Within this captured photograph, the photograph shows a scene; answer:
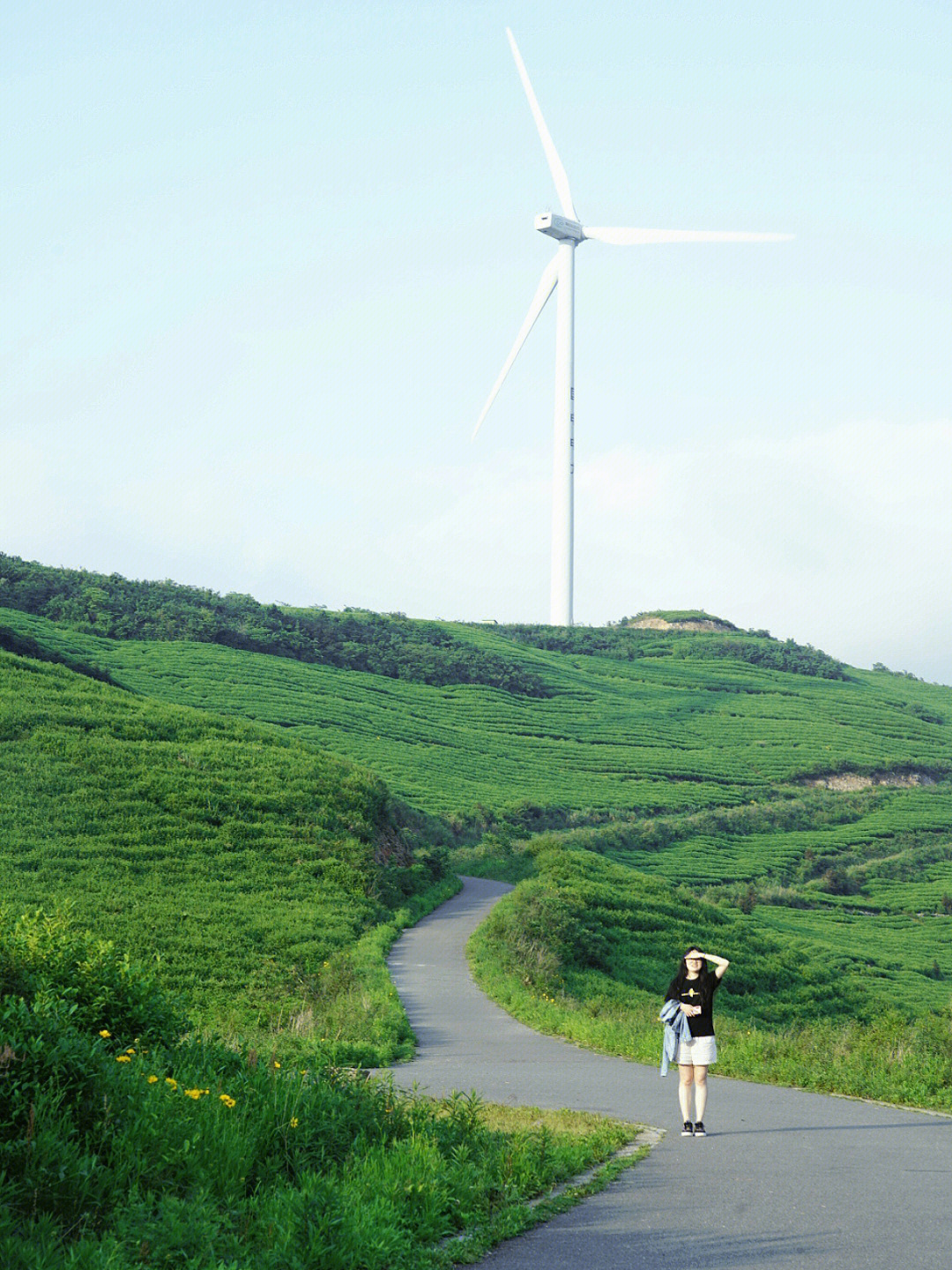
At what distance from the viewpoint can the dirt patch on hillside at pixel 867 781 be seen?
287ft

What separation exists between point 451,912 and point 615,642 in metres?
96.9

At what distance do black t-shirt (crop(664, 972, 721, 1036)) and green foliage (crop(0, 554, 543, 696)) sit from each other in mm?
77359

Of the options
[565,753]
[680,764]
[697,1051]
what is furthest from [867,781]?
[697,1051]

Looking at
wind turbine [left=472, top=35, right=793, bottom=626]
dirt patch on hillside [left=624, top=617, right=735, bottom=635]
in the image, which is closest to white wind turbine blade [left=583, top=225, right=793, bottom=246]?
wind turbine [left=472, top=35, right=793, bottom=626]

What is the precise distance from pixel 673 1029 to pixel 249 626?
277 ft

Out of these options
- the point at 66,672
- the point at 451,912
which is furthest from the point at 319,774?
the point at 66,672

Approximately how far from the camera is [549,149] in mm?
74812

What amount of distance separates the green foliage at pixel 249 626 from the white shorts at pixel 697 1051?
77849 mm

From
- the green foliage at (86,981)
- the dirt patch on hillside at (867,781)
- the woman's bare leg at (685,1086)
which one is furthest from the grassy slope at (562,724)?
the green foliage at (86,981)

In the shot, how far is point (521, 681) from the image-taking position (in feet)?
335

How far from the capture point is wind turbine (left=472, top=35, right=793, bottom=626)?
240 feet

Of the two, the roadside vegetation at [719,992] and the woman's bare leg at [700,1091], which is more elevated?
the woman's bare leg at [700,1091]

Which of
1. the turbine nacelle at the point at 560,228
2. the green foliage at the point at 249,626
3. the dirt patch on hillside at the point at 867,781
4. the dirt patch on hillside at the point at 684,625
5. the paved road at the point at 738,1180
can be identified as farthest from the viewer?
the dirt patch on hillside at the point at 684,625

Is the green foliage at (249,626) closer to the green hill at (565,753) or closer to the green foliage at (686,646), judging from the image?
the green hill at (565,753)
